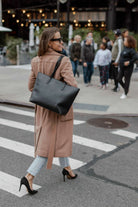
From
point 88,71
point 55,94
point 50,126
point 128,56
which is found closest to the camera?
point 55,94

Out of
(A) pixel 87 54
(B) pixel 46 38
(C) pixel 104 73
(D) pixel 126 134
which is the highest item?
(B) pixel 46 38

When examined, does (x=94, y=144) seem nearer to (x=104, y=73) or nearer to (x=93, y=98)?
(x=93, y=98)

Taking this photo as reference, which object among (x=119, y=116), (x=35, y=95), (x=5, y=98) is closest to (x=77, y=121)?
(x=119, y=116)

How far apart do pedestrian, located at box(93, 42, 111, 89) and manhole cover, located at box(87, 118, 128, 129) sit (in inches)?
158

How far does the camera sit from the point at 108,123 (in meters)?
7.32

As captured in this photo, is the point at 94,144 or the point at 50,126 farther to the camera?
the point at 94,144

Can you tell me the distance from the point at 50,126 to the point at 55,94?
440 millimetres

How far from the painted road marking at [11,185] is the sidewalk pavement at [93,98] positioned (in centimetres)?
437

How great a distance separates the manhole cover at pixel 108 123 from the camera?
7073 mm

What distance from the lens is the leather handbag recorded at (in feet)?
11.0

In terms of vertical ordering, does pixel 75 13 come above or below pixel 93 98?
above

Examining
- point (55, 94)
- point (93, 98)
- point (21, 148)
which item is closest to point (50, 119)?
point (55, 94)

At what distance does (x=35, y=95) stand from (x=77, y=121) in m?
4.08

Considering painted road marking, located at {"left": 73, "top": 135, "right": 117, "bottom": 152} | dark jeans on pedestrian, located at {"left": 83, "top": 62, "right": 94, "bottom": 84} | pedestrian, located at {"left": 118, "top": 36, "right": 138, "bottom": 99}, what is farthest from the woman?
dark jeans on pedestrian, located at {"left": 83, "top": 62, "right": 94, "bottom": 84}
